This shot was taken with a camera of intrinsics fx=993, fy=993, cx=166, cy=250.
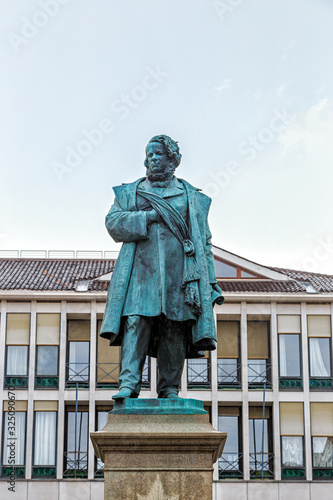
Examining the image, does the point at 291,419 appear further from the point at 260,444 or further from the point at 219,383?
the point at 219,383

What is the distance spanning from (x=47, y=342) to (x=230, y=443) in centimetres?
911

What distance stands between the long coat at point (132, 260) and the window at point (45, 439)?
32693mm

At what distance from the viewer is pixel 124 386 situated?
9617 millimetres

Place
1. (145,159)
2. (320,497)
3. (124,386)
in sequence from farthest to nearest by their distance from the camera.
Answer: (320,497), (145,159), (124,386)

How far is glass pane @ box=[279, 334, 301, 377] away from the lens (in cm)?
4394

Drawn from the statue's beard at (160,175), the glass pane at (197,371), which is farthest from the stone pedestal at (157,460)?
the glass pane at (197,371)

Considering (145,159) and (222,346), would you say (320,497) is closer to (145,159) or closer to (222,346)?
(222,346)

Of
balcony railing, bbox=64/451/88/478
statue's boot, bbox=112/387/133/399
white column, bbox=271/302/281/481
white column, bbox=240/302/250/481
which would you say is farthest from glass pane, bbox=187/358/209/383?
statue's boot, bbox=112/387/133/399

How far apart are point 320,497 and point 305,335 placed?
704cm

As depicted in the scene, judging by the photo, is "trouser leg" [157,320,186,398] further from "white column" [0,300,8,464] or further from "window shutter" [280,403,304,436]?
"white column" [0,300,8,464]

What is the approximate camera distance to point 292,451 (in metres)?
42.5

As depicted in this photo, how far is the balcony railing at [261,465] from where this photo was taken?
1655 inches

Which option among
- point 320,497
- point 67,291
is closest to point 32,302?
point 67,291

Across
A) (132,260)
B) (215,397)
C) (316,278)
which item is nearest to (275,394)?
(215,397)
